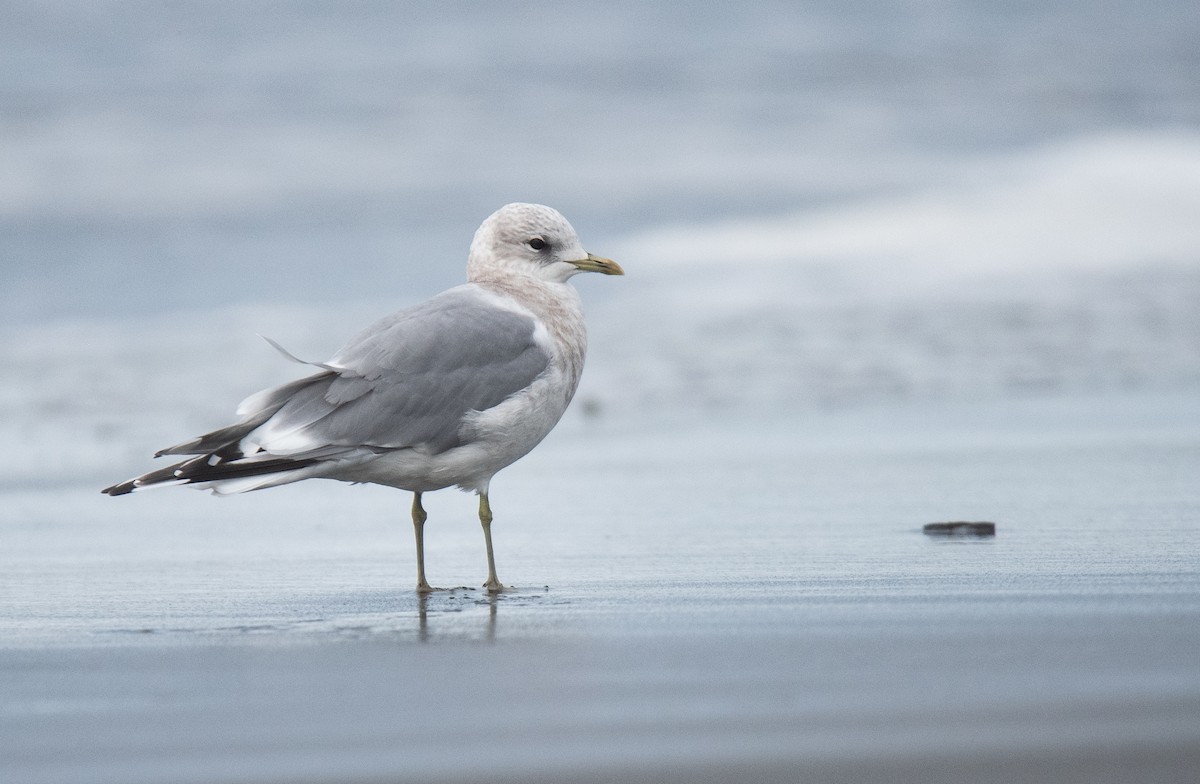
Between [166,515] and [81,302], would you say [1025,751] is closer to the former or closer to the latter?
[166,515]

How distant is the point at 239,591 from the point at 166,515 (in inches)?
61.9

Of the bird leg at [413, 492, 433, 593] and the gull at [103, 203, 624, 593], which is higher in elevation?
the gull at [103, 203, 624, 593]

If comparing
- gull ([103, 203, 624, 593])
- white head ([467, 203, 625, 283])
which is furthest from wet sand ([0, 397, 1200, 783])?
white head ([467, 203, 625, 283])

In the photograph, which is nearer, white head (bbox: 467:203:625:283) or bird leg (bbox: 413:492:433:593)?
bird leg (bbox: 413:492:433:593)

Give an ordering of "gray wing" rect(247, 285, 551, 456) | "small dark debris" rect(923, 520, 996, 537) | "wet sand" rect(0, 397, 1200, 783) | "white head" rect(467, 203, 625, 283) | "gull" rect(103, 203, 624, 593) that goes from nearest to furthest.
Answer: "wet sand" rect(0, 397, 1200, 783) < "gull" rect(103, 203, 624, 593) < "gray wing" rect(247, 285, 551, 456) < "small dark debris" rect(923, 520, 996, 537) < "white head" rect(467, 203, 625, 283)

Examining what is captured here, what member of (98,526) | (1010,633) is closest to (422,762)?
(1010,633)

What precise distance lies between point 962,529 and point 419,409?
1.64 metres

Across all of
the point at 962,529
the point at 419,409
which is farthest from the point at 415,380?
the point at 962,529

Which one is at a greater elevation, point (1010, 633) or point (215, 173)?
point (215, 173)

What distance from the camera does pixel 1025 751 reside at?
2553mm

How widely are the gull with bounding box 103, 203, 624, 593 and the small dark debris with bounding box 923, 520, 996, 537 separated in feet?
3.75

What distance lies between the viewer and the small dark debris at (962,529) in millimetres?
4766

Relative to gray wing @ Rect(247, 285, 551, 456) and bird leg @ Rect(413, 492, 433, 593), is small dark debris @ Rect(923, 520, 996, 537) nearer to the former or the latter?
gray wing @ Rect(247, 285, 551, 456)

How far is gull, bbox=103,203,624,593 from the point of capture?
407cm
